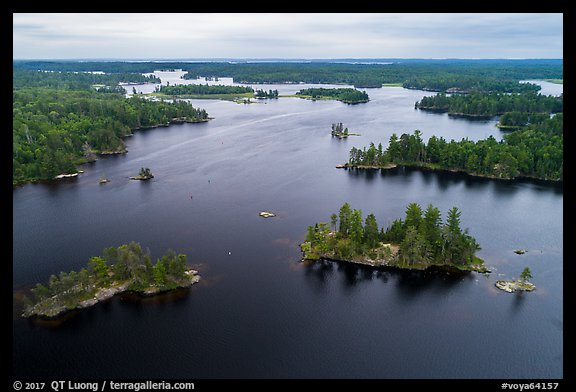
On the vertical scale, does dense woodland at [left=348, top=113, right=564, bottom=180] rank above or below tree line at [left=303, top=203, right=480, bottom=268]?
above

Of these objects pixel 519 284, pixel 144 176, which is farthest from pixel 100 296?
pixel 519 284

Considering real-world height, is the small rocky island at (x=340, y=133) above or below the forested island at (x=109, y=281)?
above

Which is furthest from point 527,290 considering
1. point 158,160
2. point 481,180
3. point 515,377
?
point 158,160

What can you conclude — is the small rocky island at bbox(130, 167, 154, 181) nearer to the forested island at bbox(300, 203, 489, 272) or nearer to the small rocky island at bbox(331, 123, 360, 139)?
the forested island at bbox(300, 203, 489, 272)

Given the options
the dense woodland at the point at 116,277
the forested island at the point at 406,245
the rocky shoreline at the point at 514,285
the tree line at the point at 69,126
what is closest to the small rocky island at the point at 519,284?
the rocky shoreline at the point at 514,285

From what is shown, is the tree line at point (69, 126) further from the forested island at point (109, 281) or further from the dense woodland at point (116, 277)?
the forested island at point (109, 281)

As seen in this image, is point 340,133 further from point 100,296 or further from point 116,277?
point 100,296

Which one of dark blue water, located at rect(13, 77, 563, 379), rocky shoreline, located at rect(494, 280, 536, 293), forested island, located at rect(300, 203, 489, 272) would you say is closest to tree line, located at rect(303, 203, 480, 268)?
forested island, located at rect(300, 203, 489, 272)
